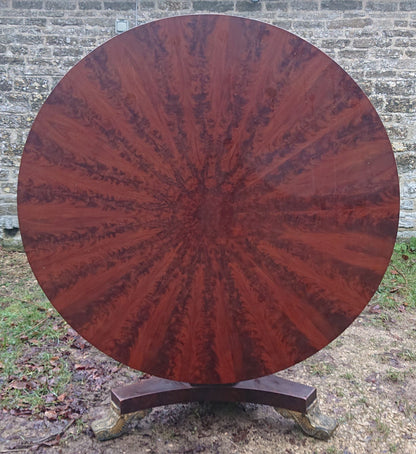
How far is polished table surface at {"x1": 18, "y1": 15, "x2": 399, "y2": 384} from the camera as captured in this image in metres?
1.67

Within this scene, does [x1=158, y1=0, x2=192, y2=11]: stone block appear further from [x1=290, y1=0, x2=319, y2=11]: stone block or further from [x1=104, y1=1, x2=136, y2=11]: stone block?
[x1=290, y1=0, x2=319, y2=11]: stone block

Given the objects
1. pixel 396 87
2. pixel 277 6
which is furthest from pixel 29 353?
pixel 396 87

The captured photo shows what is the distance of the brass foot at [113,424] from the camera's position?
2.06 meters

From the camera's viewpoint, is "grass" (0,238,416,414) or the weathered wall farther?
the weathered wall

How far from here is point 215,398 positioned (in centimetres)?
209

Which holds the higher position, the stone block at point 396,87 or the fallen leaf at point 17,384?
the stone block at point 396,87

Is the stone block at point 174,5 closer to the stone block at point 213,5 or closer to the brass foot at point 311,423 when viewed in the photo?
the stone block at point 213,5

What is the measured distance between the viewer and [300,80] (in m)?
1.66

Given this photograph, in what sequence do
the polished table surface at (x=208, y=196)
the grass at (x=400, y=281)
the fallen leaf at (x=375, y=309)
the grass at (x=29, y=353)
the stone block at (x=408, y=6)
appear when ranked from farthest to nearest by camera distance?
the stone block at (x=408, y=6), the grass at (x=400, y=281), the fallen leaf at (x=375, y=309), the grass at (x=29, y=353), the polished table surface at (x=208, y=196)

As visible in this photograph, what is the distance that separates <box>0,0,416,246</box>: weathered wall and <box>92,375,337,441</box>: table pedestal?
12.5 feet

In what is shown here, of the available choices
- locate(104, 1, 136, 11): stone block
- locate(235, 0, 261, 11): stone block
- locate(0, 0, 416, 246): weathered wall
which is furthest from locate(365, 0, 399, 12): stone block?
locate(104, 1, 136, 11): stone block

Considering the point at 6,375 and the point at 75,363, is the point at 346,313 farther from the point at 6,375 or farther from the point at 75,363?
the point at 6,375

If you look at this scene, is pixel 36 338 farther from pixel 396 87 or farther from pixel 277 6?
pixel 396 87

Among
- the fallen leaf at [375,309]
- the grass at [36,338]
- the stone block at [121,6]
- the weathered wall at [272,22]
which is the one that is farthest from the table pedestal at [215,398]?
the stone block at [121,6]
